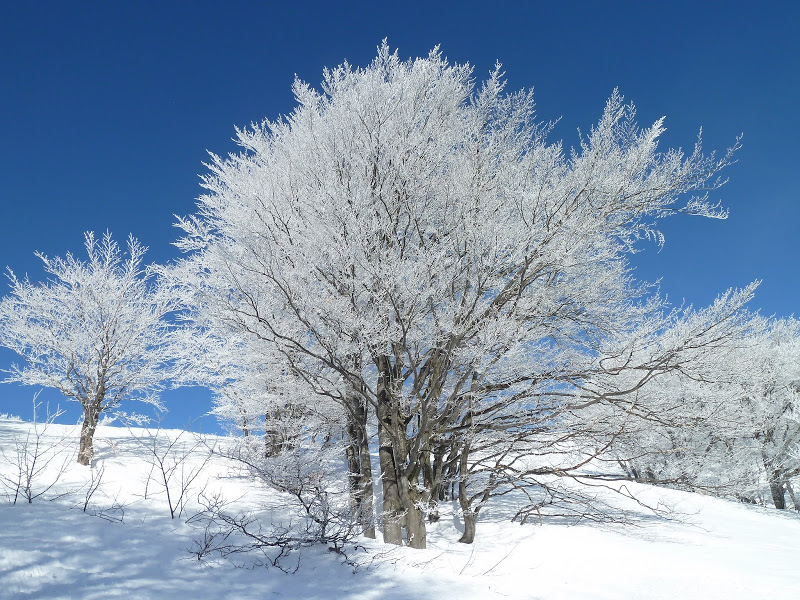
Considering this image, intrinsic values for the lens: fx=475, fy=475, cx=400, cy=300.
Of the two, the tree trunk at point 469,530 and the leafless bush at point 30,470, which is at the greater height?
the leafless bush at point 30,470

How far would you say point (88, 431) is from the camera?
974 centimetres

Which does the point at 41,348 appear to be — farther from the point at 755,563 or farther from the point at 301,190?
the point at 755,563

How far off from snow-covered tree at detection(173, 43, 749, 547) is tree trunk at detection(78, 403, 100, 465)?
505cm

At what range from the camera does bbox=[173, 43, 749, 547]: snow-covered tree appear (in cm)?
543

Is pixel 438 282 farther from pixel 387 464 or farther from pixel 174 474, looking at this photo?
pixel 174 474

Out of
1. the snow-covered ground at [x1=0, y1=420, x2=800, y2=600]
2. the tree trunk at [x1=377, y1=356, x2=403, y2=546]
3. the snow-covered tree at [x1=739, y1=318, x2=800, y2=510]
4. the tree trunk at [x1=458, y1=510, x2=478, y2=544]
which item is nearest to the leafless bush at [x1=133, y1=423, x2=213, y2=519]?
the snow-covered ground at [x1=0, y1=420, x2=800, y2=600]

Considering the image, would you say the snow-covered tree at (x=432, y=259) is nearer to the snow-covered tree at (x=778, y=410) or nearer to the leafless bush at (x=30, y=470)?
the leafless bush at (x=30, y=470)

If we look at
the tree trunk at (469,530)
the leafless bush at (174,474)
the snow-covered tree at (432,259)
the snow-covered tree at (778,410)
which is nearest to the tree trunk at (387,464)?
the snow-covered tree at (432,259)

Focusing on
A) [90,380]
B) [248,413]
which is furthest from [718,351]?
[90,380]

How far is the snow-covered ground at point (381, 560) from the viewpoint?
2.98 metres

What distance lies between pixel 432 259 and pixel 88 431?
8631mm

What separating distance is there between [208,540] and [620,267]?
6160 millimetres

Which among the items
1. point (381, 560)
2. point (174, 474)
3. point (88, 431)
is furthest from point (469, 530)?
point (88, 431)

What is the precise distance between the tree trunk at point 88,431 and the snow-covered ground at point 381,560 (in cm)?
77
